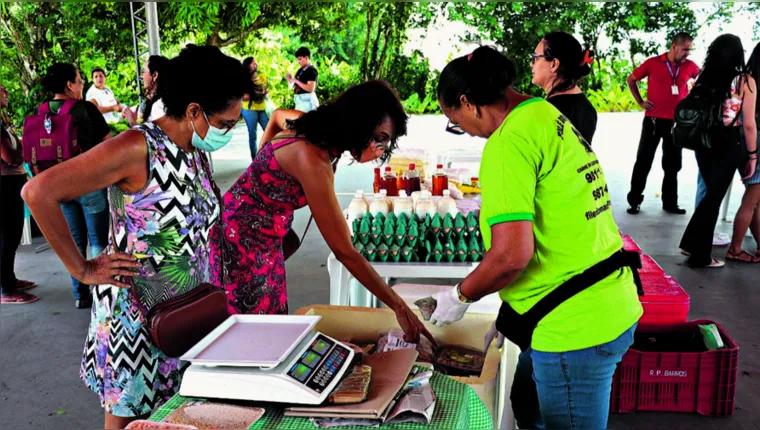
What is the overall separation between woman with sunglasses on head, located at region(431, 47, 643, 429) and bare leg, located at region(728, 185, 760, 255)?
12.3 ft

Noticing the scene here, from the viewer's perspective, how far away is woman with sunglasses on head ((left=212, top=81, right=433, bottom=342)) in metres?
1.92

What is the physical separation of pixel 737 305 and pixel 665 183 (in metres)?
2.73

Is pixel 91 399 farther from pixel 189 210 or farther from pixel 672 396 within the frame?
pixel 672 396

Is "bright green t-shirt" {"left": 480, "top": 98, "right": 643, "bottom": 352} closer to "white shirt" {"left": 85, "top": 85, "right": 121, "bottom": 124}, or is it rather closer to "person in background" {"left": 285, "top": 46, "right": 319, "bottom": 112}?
"white shirt" {"left": 85, "top": 85, "right": 121, "bottom": 124}

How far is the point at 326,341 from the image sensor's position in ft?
4.52

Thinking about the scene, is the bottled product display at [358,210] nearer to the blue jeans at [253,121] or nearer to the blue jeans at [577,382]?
the blue jeans at [577,382]

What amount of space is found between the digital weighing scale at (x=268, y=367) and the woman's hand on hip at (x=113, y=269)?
1.23 feet

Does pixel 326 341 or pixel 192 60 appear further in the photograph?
pixel 192 60

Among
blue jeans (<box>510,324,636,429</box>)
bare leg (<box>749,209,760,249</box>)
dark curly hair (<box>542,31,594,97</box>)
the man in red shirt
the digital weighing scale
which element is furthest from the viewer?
the man in red shirt

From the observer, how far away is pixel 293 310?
163 inches

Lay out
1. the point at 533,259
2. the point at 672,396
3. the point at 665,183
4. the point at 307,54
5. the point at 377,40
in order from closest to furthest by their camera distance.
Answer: the point at 533,259
the point at 672,396
the point at 665,183
the point at 307,54
the point at 377,40

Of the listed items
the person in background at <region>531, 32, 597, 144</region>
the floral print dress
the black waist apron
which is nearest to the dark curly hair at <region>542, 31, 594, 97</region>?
the person in background at <region>531, 32, 597, 144</region>

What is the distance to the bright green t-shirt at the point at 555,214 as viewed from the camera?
141 cm

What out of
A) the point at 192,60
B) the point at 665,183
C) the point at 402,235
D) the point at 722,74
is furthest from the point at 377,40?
the point at 192,60
